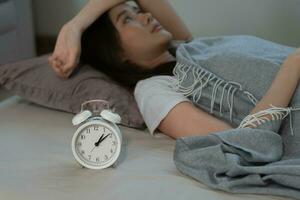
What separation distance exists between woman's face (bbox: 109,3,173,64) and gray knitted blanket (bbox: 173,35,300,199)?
8 centimetres

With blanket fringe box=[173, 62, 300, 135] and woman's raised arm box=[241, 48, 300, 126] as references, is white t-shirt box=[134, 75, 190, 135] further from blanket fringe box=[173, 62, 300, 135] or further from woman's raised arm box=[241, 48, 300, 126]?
woman's raised arm box=[241, 48, 300, 126]

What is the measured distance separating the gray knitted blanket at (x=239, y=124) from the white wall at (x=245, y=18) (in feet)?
3.02

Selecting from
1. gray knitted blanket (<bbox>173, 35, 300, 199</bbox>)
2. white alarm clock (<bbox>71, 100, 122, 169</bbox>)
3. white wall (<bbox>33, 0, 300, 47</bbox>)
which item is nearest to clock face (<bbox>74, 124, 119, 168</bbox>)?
white alarm clock (<bbox>71, 100, 122, 169</bbox>)

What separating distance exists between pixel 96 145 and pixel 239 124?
385 mm

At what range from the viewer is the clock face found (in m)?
1.15

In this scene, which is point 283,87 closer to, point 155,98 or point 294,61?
point 294,61

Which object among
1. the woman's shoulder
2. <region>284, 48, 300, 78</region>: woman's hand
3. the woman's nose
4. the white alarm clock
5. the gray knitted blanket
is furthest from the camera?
the woman's nose

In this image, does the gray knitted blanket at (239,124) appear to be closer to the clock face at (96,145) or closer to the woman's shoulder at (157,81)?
the woman's shoulder at (157,81)

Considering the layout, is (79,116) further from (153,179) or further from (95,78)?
(95,78)

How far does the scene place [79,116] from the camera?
114 cm

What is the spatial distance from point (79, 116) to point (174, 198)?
0.29m

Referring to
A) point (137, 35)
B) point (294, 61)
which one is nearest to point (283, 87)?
point (294, 61)

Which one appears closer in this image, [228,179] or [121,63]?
[228,179]

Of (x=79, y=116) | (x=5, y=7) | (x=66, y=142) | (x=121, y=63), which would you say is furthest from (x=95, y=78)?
(x=5, y=7)
